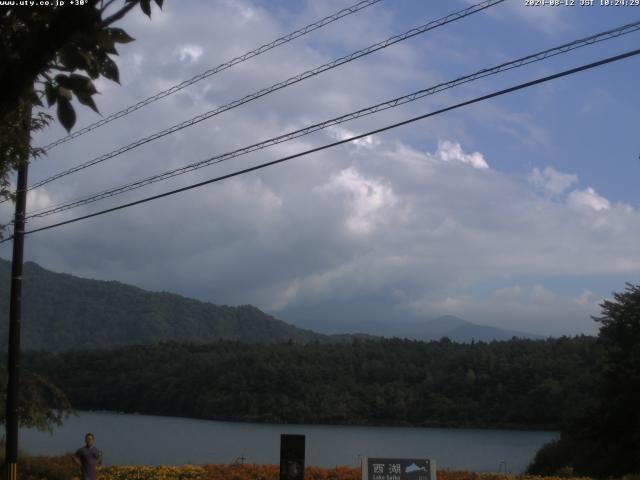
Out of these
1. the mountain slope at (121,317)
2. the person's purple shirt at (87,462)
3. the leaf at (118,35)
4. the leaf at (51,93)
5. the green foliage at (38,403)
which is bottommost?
the person's purple shirt at (87,462)

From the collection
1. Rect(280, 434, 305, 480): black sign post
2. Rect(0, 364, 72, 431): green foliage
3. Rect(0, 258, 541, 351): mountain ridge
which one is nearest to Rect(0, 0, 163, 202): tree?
Rect(280, 434, 305, 480): black sign post

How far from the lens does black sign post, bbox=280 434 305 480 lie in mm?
13836

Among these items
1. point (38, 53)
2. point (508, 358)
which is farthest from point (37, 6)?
point (508, 358)

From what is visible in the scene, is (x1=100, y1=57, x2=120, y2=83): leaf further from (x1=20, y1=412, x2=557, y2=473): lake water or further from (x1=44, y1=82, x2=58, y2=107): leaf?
(x1=20, y1=412, x2=557, y2=473): lake water

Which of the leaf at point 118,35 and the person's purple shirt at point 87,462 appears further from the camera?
the person's purple shirt at point 87,462

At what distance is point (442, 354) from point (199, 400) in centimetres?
1721

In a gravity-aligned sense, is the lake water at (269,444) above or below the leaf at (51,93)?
below

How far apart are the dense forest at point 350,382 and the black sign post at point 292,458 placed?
3024 centimetres

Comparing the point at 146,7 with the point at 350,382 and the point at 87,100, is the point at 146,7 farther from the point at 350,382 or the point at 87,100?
the point at 350,382

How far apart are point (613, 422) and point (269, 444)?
14.8 m

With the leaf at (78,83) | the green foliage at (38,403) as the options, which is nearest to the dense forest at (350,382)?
the green foliage at (38,403)

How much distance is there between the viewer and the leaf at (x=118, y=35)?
4088 mm

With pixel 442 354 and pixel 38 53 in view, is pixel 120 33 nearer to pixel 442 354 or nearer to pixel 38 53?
pixel 38 53

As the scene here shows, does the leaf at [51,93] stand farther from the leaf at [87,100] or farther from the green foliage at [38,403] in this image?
the green foliage at [38,403]
